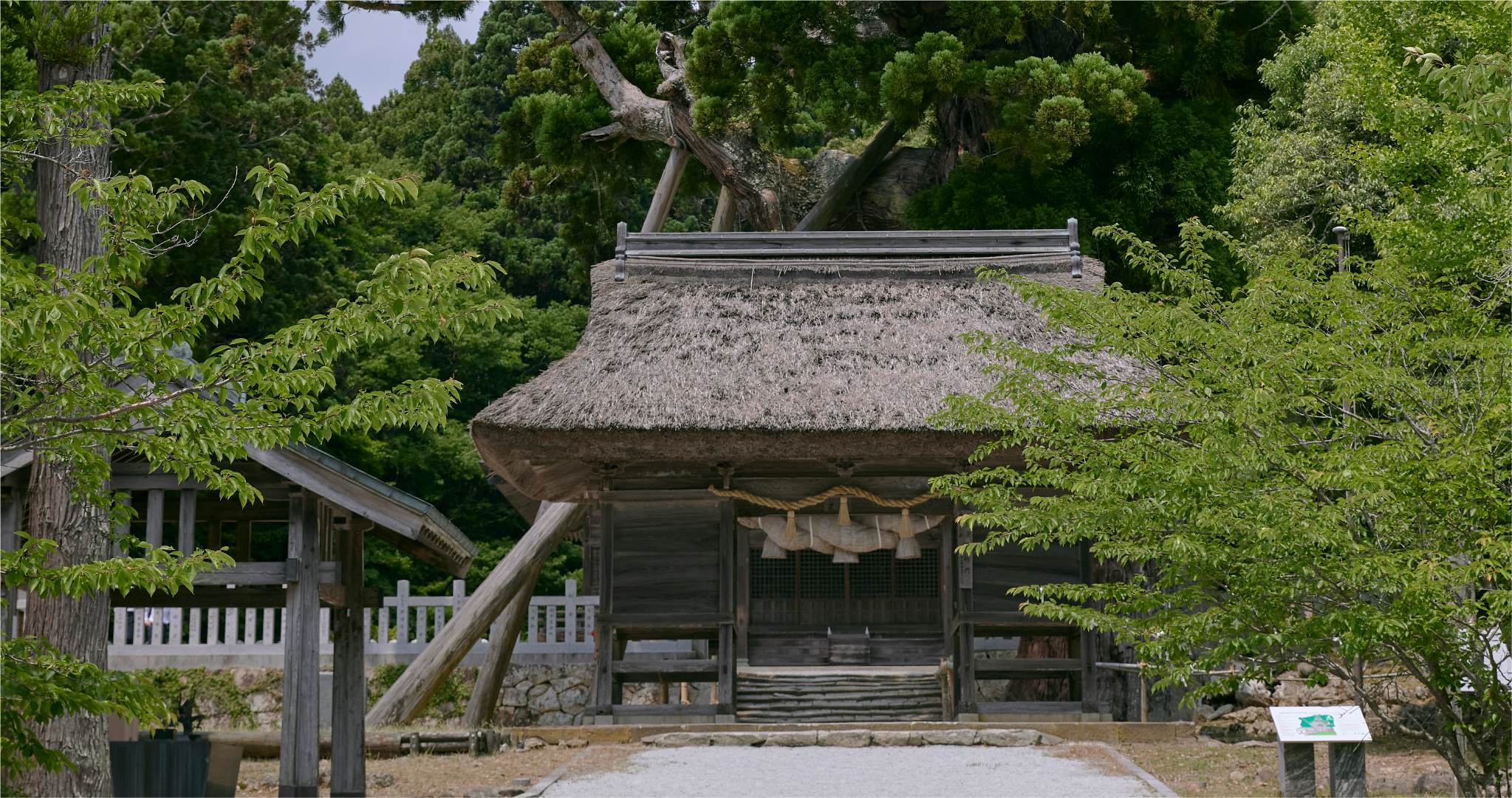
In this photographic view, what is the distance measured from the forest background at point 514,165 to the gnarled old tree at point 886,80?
9 centimetres

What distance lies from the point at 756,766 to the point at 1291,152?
1198 cm

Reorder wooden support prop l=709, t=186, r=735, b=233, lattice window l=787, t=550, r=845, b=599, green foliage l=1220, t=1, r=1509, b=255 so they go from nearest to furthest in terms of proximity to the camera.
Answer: green foliage l=1220, t=1, r=1509, b=255 → lattice window l=787, t=550, r=845, b=599 → wooden support prop l=709, t=186, r=735, b=233

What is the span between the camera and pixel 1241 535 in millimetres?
7707

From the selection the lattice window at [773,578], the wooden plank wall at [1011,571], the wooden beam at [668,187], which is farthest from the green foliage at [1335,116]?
the wooden beam at [668,187]

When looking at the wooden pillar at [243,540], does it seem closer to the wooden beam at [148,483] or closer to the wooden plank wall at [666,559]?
the wooden beam at [148,483]

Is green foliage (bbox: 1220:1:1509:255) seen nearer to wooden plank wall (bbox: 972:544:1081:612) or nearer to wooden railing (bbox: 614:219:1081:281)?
wooden railing (bbox: 614:219:1081:281)

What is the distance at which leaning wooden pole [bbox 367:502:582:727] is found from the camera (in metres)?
18.6

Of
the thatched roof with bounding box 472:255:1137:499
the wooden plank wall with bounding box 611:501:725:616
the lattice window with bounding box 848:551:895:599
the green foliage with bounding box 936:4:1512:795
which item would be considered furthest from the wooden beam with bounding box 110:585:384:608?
the lattice window with bounding box 848:551:895:599

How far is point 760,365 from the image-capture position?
49.7 ft

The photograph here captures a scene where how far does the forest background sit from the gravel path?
8185mm

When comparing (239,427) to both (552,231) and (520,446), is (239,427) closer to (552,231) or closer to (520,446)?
(520,446)

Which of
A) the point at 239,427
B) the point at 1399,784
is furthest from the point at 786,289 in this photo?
the point at 239,427

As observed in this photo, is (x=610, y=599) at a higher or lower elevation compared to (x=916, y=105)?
lower

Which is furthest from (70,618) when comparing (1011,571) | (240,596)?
(1011,571)
